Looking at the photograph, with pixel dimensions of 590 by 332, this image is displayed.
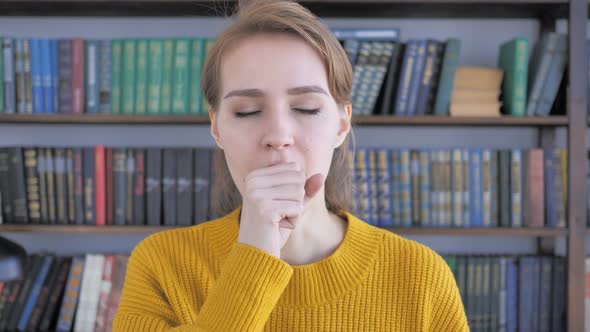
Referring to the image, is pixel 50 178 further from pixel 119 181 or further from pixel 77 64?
pixel 77 64

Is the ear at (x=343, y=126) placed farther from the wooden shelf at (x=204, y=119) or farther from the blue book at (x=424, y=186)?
the blue book at (x=424, y=186)

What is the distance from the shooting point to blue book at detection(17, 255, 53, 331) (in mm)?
1661

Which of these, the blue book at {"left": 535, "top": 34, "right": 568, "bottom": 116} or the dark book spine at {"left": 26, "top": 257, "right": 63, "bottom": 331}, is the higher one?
the blue book at {"left": 535, "top": 34, "right": 568, "bottom": 116}

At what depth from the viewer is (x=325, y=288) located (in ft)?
2.68

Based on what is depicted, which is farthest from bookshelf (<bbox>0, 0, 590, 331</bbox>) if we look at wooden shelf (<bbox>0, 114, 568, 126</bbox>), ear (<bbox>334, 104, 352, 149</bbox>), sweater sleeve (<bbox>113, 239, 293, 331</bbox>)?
sweater sleeve (<bbox>113, 239, 293, 331</bbox>)

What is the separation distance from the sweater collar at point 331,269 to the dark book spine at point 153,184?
82 centimetres

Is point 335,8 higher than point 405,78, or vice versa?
point 335,8

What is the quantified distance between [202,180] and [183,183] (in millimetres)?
62

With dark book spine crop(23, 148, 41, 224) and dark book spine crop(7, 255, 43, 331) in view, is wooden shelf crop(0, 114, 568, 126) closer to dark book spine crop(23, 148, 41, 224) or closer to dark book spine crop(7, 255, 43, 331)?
dark book spine crop(23, 148, 41, 224)

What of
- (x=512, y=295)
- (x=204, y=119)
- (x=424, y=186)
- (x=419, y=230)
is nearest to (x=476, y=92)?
(x=424, y=186)

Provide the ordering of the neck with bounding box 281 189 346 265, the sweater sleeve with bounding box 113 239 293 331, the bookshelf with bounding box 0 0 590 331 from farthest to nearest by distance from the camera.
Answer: the bookshelf with bounding box 0 0 590 331, the neck with bounding box 281 189 346 265, the sweater sleeve with bounding box 113 239 293 331

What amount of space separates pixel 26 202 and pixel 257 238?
131 centimetres

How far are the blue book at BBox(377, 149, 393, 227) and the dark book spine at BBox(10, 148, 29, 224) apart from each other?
117 centimetres

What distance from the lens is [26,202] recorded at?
1.66 meters
